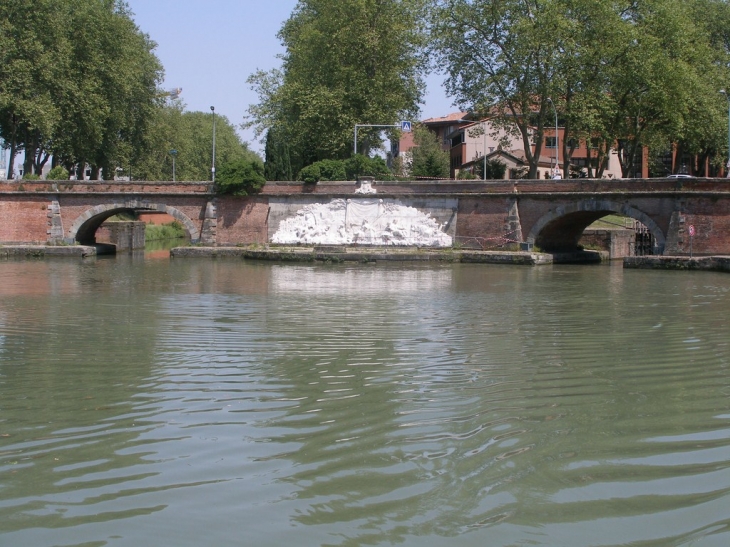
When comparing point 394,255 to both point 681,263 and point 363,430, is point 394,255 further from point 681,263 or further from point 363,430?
point 363,430

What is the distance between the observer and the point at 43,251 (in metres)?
38.1

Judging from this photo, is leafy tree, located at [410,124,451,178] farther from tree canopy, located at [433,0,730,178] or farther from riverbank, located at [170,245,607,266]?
riverbank, located at [170,245,607,266]

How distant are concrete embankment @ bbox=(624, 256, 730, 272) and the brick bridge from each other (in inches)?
80.7

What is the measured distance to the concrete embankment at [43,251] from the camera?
37.6 meters

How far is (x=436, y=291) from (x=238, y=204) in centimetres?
1988

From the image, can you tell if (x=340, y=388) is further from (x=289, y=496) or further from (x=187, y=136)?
(x=187, y=136)

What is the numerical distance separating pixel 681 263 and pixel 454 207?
10747 millimetres

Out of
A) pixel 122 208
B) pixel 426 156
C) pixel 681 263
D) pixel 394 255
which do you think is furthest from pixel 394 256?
pixel 426 156

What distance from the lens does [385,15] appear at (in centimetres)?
4591

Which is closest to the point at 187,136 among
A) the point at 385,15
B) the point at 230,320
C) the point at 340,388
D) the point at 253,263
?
the point at 385,15

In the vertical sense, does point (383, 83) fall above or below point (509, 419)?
above

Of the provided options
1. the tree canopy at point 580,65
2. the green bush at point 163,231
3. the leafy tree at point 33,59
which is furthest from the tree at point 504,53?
the green bush at point 163,231

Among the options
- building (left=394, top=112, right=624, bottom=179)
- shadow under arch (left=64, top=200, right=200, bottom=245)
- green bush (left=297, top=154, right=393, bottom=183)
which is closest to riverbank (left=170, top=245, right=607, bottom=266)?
shadow under arch (left=64, top=200, right=200, bottom=245)

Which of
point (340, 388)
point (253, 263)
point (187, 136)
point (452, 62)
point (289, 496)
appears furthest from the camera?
point (187, 136)
